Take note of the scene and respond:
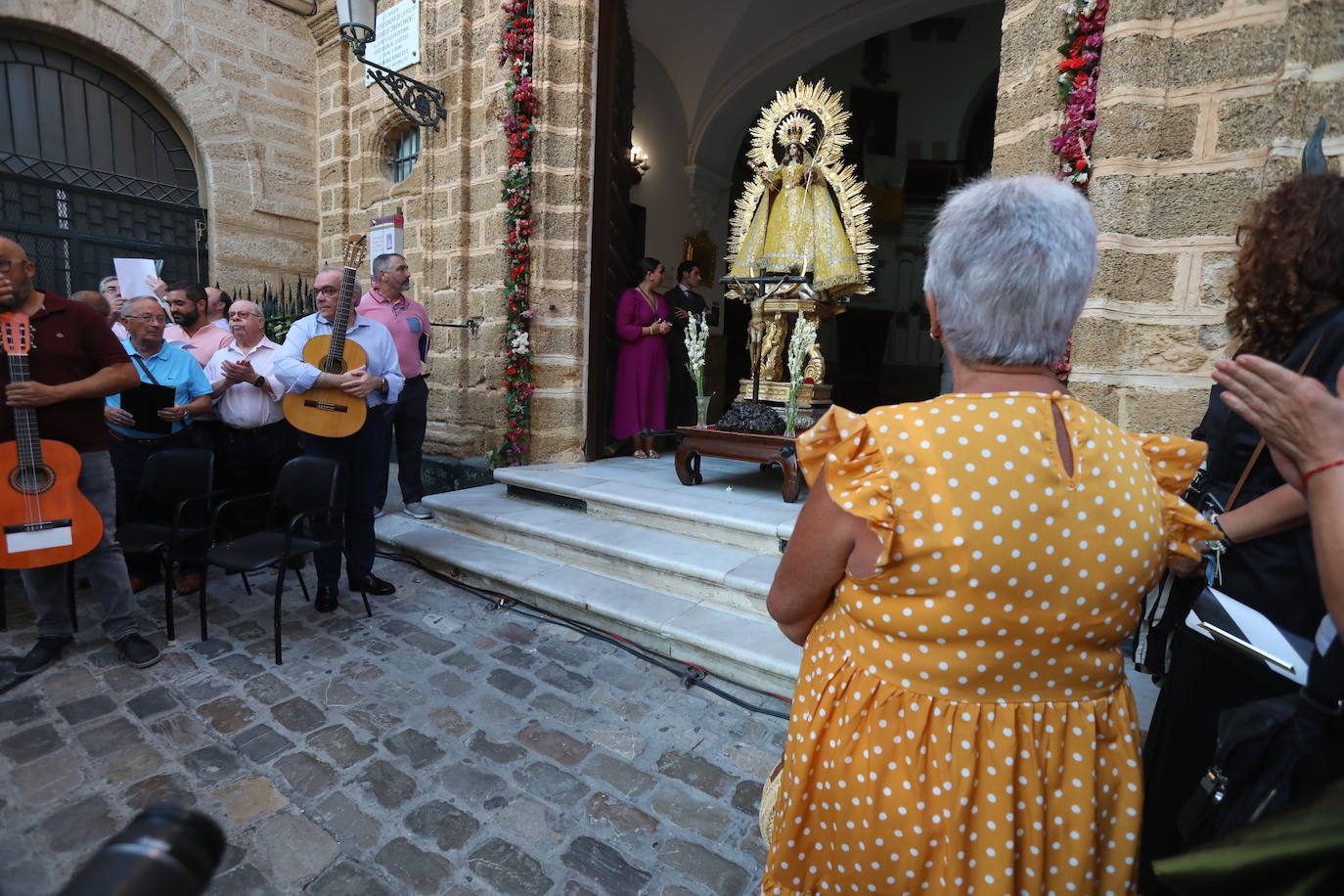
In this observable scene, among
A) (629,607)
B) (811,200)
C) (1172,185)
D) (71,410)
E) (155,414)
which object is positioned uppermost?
(811,200)

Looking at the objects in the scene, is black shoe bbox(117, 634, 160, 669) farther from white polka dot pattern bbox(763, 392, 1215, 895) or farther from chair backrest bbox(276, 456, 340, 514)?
white polka dot pattern bbox(763, 392, 1215, 895)

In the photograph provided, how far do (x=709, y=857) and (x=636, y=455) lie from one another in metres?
4.53

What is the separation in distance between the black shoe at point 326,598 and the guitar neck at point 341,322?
48.1 inches

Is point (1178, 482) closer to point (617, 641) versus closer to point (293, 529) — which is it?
point (617, 641)

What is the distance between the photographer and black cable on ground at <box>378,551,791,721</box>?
2.96 m

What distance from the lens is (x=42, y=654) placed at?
3.05m

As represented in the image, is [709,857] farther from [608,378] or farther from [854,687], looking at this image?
[608,378]

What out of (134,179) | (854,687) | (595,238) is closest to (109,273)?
(134,179)

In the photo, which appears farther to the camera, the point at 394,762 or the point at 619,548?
the point at 619,548

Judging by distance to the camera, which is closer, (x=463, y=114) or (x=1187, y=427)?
(x=1187, y=427)

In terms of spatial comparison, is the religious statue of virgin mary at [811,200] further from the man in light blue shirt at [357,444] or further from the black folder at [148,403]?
the black folder at [148,403]

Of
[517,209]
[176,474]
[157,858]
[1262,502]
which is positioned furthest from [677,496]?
[157,858]

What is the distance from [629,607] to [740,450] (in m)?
1.50

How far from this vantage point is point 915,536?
0.97m
